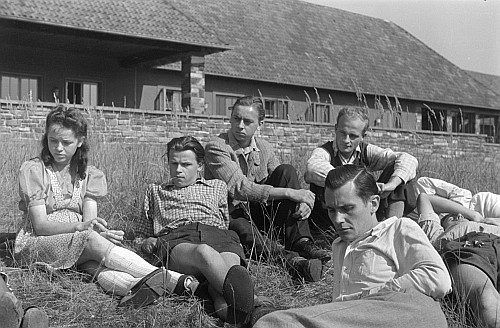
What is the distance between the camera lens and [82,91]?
17531mm

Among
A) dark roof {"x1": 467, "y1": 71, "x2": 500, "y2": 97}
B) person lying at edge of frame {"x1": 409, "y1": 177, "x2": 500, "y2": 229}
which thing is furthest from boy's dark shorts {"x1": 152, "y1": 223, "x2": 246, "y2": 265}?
dark roof {"x1": 467, "y1": 71, "x2": 500, "y2": 97}

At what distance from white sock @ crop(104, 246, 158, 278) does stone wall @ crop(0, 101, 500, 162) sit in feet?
11.4

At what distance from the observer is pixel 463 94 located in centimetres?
2514

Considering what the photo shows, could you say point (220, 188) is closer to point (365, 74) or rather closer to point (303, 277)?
point (303, 277)

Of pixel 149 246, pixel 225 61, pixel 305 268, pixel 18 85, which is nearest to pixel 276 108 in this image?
pixel 225 61

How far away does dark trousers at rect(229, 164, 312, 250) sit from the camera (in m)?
4.47

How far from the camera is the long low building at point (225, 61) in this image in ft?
49.0

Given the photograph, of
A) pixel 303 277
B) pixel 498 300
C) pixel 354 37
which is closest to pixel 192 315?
pixel 303 277

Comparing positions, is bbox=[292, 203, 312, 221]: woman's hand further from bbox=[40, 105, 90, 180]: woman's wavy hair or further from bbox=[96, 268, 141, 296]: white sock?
bbox=[40, 105, 90, 180]: woman's wavy hair

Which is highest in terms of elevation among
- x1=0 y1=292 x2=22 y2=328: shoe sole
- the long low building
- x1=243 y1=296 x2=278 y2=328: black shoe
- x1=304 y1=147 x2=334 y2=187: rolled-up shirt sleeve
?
the long low building

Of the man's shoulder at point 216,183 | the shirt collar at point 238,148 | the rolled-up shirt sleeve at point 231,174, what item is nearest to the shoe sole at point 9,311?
the man's shoulder at point 216,183

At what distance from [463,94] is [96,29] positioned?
15.1 metres

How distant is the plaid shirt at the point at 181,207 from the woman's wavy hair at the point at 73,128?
1.42 feet

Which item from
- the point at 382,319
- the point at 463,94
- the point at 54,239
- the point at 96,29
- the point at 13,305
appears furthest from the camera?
the point at 463,94
